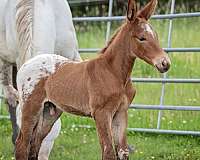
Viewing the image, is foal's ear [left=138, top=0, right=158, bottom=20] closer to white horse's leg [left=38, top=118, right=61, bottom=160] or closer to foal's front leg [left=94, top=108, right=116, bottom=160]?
foal's front leg [left=94, top=108, right=116, bottom=160]

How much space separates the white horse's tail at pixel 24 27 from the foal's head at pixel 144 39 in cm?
111

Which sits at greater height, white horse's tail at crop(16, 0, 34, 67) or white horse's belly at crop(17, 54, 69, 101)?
white horse's tail at crop(16, 0, 34, 67)

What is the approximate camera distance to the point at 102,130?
3596 millimetres

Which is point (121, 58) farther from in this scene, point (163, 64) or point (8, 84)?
point (8, 84)

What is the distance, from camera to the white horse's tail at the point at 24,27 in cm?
456

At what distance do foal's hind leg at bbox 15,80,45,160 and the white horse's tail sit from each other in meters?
0.55

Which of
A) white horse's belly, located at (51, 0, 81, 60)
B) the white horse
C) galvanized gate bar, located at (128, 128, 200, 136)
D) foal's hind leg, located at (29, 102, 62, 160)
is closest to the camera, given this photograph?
foal's hind leg, located at (29, 102, 62, 160)

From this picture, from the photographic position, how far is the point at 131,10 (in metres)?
3.61

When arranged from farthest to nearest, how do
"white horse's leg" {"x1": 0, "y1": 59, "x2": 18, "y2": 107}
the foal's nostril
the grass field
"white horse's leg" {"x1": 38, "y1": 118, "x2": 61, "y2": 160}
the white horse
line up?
"white horse's leg" {"x1": 0, "y1": 59, "x2": 18, "y2": 107} < the grass field < the white horse < "white horse's leg" {"x1": 38, "y1": 118, "x2": 61, "y2": 160} < the foal's nostril

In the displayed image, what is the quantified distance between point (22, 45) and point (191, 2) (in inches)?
356

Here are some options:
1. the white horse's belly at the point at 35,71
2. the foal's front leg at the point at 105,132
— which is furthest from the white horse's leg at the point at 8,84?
the foal's front leg at the point at 105,132

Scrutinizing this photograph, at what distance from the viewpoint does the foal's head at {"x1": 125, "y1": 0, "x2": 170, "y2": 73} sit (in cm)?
348

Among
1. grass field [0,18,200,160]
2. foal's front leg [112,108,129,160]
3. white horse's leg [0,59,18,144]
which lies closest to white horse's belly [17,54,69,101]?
foal's front leg [112,108,129,160]

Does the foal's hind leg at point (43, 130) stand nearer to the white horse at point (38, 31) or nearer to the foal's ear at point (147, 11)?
the white horse at point (38, 31)
